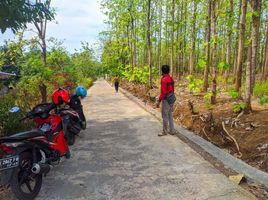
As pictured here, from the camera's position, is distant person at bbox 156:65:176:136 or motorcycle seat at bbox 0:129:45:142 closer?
motorcycle seat at bbox 0:129:45:142

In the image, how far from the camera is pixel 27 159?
15.6 feet

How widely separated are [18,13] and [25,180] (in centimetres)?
332

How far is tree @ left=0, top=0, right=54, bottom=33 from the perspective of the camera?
595 centimetres

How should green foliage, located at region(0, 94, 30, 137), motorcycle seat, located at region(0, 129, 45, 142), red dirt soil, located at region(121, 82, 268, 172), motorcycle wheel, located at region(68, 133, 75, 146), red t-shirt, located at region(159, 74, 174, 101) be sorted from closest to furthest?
motorcycle seat, located at region(0, 129, 45, 142)
red dirt soil, located at region(121, 82, 268, 172)
green foliage, located at region(0, 94, 30, 137)
motorcycle wheel, located at region(68, 133, 75, 146)
red t-shirt, located at region(159, 74, 174, 101)

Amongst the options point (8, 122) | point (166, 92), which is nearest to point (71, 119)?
point (8, 122)

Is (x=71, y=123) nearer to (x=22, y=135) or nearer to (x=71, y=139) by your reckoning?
(x=71, y=139)

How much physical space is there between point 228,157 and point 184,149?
134 cm

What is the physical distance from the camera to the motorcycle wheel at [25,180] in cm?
436

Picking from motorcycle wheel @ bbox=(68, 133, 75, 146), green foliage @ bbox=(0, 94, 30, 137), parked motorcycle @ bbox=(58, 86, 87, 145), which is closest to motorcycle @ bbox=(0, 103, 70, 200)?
parked motorcycle @ bbox=(58, 86, 87, 145)

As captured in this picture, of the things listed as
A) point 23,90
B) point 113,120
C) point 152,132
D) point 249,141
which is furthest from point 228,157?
point 23,90

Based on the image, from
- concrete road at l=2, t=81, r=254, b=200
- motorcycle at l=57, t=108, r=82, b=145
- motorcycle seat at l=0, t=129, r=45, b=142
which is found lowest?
concrete road at l=2, t=81, r=254, b=200

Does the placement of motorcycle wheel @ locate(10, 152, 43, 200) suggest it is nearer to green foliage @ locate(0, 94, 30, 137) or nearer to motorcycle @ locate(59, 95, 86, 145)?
motorcycle @ locate(59, 95, 86, 145)

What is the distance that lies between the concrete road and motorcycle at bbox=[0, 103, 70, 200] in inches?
12.4

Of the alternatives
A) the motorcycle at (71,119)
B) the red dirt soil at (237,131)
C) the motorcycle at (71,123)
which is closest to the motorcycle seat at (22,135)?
the motorcycle at (71,119)
